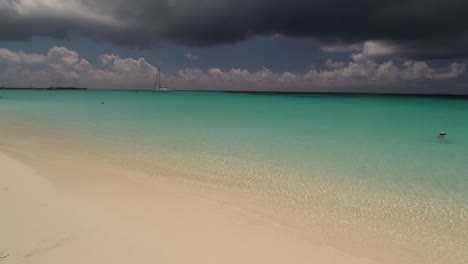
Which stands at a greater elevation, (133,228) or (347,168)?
(347,168)

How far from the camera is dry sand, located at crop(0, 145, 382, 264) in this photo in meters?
4.12

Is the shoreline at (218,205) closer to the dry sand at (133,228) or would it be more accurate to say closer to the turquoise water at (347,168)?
the dry sand at (133,228)

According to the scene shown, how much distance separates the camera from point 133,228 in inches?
194

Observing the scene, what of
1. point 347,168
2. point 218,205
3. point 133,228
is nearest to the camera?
point 133,228

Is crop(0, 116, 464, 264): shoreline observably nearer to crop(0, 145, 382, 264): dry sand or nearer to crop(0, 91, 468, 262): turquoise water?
crop(0, 145, 382, 264): dry sand

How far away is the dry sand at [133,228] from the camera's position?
13.5ft

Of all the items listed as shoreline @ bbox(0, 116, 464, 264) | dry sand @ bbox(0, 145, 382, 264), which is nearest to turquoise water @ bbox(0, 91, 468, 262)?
shoreline @ bbox(0, 116, 464, 264)

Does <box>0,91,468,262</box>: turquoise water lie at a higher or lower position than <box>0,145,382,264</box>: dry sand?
higher

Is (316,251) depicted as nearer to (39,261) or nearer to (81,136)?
(39,261)

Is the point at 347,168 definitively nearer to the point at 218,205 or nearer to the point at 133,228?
the point at 218,205

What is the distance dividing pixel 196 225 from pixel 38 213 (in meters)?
2.96

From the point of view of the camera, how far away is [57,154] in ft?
35.8

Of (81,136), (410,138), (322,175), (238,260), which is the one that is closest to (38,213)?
(238,260)

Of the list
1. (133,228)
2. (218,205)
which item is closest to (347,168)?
(218,205)
